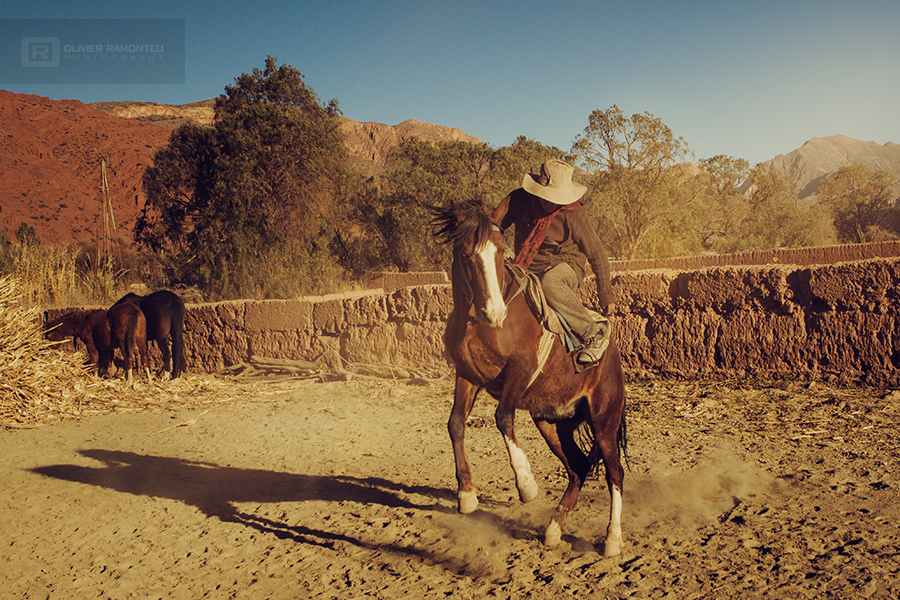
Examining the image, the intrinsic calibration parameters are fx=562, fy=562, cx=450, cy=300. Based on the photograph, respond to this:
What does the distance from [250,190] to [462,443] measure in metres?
14.3

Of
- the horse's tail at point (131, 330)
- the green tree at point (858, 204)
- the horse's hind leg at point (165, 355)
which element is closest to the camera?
the horse's tail at point (131, 330)

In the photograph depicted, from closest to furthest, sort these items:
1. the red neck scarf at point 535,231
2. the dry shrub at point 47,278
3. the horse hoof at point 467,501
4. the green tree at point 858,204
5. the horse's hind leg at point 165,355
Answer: the horse hoof at point 467,501, the red neck scarf at point 535,231, the horse's hind leg at point 165,355, the dry shrub at point 47,278, the green tree at point 858,204

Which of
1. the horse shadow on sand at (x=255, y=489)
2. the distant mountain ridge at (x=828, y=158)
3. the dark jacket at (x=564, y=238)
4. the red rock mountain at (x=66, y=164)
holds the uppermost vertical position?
the distant mountain ridge at (x=828, y=158)

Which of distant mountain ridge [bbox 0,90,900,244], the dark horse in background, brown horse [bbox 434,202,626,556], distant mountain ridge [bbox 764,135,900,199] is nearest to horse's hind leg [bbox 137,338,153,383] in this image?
the dark horse in background

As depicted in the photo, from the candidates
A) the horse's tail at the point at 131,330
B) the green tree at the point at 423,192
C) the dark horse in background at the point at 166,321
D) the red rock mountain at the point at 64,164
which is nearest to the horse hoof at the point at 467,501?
the dark horse in background at the point at 166,321

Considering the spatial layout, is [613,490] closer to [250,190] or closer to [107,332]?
[107,332]

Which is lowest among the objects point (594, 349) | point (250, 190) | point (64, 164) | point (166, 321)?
point (166, 321)

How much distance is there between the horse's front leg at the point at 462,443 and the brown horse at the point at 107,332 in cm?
679

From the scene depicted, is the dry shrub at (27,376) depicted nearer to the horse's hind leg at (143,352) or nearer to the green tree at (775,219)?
the horse's hind leg at (143,352)

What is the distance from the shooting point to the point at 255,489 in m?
4.34

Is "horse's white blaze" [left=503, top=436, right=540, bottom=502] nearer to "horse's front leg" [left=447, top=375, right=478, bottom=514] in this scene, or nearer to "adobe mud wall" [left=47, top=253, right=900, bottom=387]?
"horse's front leg" [left=447, top=375, right=478, bottom=514]

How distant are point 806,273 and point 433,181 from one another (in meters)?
17.6

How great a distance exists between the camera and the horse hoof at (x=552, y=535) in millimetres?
3068

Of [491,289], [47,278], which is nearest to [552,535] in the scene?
[491,289]
